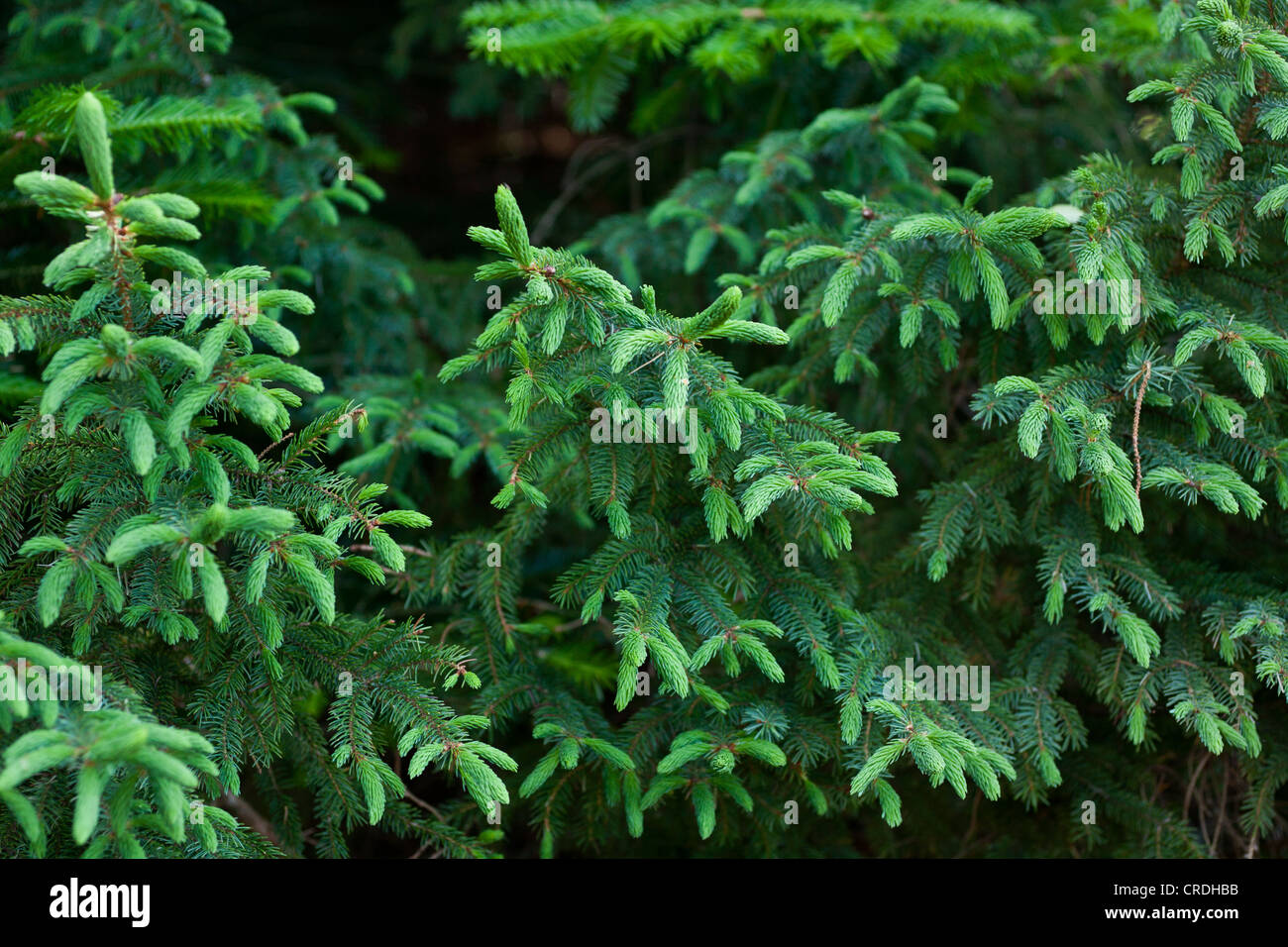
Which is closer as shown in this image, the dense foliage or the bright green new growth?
the bright green new growth

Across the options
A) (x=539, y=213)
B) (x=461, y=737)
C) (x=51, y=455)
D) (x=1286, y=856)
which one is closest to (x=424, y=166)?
(x=539, y=213)

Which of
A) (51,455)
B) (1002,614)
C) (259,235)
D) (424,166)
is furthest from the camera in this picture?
(424,166)

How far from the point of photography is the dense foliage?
200 cm

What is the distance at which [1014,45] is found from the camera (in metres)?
3.22

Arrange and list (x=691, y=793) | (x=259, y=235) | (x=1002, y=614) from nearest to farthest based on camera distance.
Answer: (x=691, y=793) < (x=1002, y=614) < (x=259, y=235)

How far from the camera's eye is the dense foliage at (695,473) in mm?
2004

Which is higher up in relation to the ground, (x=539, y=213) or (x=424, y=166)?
(x=424, y=166)

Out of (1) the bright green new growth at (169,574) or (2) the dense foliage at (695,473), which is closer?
(1) the bright green new growth at (169,574)

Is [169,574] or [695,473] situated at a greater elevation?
[695,473]

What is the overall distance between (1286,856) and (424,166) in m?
5.67

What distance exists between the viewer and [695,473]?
7.32 feet

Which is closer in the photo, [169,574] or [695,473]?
[169,574]

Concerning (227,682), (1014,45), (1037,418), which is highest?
(1014,45)
